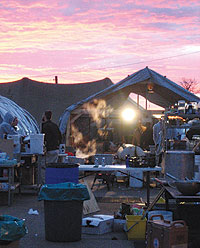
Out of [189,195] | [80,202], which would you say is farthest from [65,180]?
[189,195]

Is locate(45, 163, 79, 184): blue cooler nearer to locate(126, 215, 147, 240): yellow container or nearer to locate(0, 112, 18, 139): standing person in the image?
locate(126, 215, 147, 240): yellow container

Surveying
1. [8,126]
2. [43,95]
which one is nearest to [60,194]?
[8,126]

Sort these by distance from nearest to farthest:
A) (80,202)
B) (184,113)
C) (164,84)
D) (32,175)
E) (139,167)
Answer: (80,202) → (139,167) → (184,113) → (32,175) → (164,84)

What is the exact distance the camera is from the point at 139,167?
11.9 metres

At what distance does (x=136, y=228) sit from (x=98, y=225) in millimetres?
698

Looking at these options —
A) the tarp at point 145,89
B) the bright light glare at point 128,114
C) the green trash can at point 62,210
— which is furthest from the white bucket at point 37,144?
the bright light glare at point 128,114

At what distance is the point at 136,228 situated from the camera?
877 cm

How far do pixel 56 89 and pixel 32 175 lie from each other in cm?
2264

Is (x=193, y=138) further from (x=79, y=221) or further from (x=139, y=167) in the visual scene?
(x=79, y=221)

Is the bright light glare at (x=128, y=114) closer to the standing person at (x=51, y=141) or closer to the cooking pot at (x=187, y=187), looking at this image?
the standing person at (x=51, y=141)

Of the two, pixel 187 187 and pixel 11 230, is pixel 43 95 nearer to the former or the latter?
pixel 187 187

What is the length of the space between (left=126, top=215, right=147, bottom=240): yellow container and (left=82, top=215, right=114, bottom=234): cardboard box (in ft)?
1.74

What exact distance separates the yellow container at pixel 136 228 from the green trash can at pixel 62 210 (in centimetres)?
83

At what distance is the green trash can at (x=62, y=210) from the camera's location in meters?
8.43
